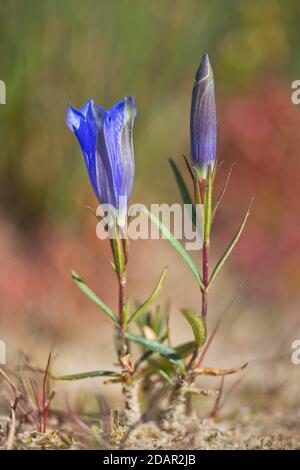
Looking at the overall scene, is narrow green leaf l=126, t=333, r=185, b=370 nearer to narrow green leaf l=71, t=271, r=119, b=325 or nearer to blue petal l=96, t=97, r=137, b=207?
narrow green leaf l=71, t=271, r=119, b=325

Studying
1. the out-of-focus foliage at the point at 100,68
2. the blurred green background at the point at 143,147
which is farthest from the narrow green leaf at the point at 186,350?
the out-of-focus foliage at the point at 100,68

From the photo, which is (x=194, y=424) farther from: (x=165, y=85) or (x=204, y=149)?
(x=165, y=85)

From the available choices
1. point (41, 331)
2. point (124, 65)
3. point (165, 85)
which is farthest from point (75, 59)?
point (41, 331)

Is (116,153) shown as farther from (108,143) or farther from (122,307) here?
(122,307)

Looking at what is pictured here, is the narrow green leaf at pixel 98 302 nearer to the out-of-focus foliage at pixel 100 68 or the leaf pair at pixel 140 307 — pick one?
the leaf pair at pixel 140 307

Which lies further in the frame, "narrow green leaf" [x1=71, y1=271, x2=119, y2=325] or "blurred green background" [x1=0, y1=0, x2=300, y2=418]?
"blurred green background" [x1=0, y1=0, x2=300, y2=418]

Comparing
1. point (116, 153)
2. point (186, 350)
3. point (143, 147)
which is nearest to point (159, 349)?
point (186, 350)

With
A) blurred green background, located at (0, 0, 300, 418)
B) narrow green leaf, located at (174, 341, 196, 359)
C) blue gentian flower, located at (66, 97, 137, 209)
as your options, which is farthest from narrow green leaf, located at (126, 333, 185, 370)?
blurred green background, located at (0, 0, 300, 418)
